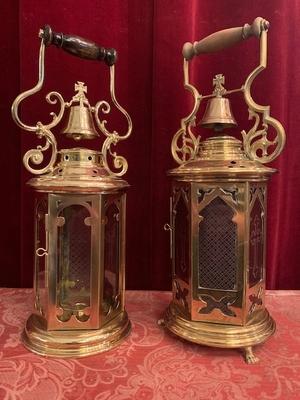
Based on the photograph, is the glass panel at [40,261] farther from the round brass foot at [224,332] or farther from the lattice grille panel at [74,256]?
the round brass foot at [224,332]

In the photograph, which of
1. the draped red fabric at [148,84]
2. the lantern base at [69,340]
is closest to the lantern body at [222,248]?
the lantern base at [69,340]

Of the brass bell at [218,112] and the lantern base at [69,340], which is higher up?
the brass bell at [218,112]

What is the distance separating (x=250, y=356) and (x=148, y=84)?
86 cm

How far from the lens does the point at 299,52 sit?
106 cm

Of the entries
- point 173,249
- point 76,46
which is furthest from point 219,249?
point 76,46

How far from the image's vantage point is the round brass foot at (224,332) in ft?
2.43

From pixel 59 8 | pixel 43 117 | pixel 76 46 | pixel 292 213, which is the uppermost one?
pixel 59 8

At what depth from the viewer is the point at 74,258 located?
0.82 meters

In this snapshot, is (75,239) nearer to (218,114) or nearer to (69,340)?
(69,340)

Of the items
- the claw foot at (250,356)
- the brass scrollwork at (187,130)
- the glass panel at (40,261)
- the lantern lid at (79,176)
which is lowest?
the claw foot at (250,356)

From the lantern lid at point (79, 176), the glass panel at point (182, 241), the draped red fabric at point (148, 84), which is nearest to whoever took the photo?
the lantern lid at point (79, 176)

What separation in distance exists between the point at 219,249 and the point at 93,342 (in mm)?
368

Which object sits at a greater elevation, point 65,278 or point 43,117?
point 43,117

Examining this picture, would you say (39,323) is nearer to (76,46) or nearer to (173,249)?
(173,249)
